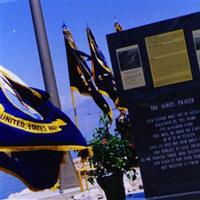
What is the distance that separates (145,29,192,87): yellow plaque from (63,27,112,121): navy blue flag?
6111mm

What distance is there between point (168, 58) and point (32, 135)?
1.64 m

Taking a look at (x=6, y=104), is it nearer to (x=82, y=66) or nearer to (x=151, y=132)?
(x=151, y=132)

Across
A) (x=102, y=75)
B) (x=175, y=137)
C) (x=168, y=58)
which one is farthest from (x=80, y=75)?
(x=175, y=137)

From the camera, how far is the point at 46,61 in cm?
1247

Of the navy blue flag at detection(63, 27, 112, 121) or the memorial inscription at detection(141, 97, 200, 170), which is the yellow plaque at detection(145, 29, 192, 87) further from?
the navy blue flag at detection(63, 27, 112, 121)

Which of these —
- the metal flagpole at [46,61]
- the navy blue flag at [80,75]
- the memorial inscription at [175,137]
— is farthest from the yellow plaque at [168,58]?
the navy blue flag at [80,75]

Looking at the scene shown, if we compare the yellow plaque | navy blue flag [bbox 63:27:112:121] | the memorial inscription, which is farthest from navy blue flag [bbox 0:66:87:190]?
navy blue flag [bbox 63:27:112:121]

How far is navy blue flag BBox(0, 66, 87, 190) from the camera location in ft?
20.3

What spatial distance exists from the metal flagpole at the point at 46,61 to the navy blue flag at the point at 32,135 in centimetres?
557

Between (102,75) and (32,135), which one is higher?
(102,75)

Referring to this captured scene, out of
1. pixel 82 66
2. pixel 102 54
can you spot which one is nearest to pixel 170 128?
pixel 82 66

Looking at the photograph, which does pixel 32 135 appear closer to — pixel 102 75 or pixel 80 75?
pixel 80 75

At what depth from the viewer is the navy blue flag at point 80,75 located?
1278 centimetres

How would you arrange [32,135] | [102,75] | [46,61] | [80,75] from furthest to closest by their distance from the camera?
[102,75] → [80,75] → [46,61] → [32,135]
